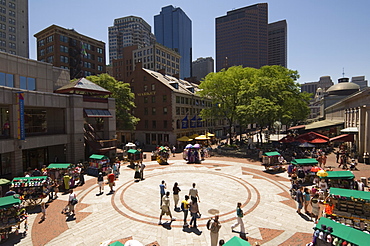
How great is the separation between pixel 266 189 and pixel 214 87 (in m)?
27.2

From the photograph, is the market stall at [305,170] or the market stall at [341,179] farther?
the market stall at [305,170]

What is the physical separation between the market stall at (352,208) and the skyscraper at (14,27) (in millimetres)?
102487

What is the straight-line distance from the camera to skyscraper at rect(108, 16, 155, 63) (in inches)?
6786

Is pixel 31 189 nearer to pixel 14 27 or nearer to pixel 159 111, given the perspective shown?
pixel 159 111

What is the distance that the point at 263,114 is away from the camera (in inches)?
1224

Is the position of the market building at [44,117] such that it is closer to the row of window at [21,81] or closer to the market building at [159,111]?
the row of window at [21,81]

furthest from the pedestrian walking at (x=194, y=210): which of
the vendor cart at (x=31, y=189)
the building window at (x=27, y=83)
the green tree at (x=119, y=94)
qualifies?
the green tree at (x=119, y=94)

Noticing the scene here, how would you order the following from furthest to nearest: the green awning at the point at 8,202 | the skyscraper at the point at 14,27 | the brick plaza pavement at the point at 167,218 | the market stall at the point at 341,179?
the skyscraper at the point at 14,27 → the market stall at the point at 341,179 → the green awning at the point at 8,202 → the brick plaza pavement at the point at 167,218

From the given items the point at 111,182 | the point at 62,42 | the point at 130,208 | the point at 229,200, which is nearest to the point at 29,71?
the point at 111,182

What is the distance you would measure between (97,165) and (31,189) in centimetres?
836

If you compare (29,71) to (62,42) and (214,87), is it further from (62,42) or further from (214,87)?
(62,42)

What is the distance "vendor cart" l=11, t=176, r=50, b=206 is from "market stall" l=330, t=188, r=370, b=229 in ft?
61.2

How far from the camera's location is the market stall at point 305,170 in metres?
18.0

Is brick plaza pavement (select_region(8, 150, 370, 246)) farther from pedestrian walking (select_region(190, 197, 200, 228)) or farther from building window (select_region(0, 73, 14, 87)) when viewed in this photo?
building window (select_region(0, 73, 14, 87))
